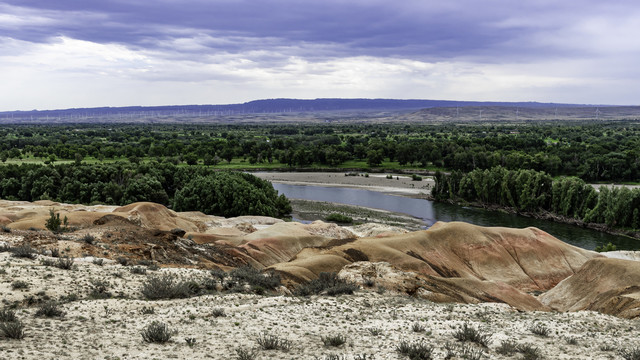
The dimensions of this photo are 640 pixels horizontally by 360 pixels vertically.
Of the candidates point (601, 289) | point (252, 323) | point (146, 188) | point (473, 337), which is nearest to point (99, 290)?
point (252, 323)

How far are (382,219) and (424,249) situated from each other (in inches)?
1496

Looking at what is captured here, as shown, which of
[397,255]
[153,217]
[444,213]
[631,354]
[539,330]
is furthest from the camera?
[444,213]

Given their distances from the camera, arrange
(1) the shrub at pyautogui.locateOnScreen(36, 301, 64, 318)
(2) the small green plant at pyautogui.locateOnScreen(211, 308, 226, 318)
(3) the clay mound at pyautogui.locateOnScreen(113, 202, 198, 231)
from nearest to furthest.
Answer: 1. (1) the shrub at pyautogui.locateOnScreen(36, 301, 64, 318)
2. (2) the small green plant at pyautogui.locateOnScreen(211, 308, 226, 318)
3. (3) the clay mound at pyautogui.locateOnScreen(113, 202, 198, 231)

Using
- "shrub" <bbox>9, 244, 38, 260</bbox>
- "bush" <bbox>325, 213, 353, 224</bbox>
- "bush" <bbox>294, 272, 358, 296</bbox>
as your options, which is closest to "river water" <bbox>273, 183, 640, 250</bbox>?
"bush" <bbox>325, 213, 353, 224</bbox>

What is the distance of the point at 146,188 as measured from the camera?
81.8 m

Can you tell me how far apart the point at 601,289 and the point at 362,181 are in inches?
3592

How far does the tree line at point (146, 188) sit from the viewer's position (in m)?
75.4

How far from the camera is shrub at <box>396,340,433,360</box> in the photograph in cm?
1506

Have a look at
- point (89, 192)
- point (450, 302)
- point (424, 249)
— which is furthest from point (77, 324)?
point (89, 192)

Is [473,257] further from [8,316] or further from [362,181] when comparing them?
[362,181]

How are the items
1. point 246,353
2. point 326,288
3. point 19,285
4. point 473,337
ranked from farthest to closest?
point 326,288 < point 19,285 < point 473,337 < point 246,353

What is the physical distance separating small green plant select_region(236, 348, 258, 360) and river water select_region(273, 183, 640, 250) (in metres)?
63.3

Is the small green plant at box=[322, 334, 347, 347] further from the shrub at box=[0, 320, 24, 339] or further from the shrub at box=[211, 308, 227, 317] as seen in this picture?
the shrub at box=[0, 320, 24, 339]

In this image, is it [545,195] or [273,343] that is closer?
[273,343]
